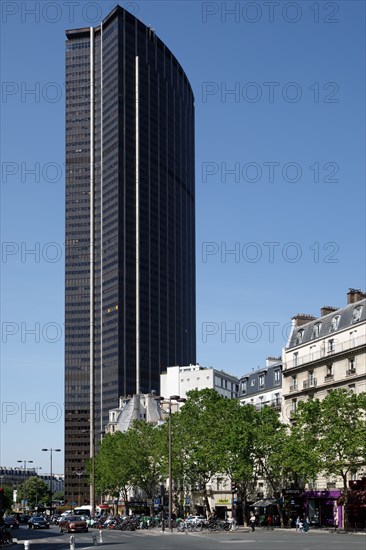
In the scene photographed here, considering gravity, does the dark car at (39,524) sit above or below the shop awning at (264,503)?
below

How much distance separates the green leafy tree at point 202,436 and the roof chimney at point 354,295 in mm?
19325

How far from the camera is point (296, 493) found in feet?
318

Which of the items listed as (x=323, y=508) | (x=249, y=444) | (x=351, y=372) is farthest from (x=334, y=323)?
(x=323, y=508)

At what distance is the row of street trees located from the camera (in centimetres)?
8025

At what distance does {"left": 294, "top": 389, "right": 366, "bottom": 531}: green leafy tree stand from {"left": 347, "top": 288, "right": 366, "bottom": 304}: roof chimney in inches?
622

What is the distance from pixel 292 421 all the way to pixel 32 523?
36.2 meters

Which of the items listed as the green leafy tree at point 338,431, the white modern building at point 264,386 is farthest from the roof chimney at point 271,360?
the green leafy tree at point 338,431

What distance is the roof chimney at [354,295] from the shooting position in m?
98.2

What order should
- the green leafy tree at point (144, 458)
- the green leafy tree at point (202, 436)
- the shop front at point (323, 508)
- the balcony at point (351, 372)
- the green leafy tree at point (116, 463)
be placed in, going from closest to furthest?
the balcony at point (351, 372) → the shop front at point (323, 508) → the green leafy tree at point (202, 436) → the green leafy tree at point (144, 458) → the green leafy tree at point (116, 463)

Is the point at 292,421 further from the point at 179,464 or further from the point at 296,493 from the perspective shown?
the point at 179,464

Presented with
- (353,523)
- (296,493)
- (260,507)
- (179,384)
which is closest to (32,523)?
(260,507)

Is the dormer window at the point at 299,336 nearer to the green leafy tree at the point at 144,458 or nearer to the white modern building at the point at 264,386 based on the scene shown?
the white modern building at the point at 264,386

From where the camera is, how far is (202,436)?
352 ft

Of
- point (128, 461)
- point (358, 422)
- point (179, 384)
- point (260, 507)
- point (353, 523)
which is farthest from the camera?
point (179, 384)
